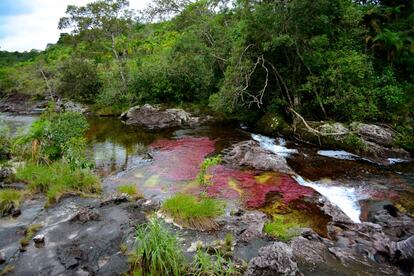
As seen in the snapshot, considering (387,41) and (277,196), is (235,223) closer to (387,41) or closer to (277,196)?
(277,196)

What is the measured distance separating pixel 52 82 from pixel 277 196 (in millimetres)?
36037

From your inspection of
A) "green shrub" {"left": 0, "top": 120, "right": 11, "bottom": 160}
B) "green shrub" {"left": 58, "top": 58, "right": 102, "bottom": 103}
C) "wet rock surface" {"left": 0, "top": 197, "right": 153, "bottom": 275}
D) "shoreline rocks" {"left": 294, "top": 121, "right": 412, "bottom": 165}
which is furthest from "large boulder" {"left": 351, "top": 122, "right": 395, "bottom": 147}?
"green shrub" {"left": 58, "top": 58, "right": 102, "bottom": 103}

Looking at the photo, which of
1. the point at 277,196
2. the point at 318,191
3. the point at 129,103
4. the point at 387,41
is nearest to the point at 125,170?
the point at 277,196

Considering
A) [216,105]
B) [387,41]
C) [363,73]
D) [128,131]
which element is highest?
[387,41]

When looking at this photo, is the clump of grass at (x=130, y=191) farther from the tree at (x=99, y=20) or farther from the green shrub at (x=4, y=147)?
Answer: the tree at (x=99, y=20)

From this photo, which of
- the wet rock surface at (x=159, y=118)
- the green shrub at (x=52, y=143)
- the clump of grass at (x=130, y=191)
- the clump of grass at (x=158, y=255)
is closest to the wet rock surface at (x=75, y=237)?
the clump of grass at (x=130, y=191)

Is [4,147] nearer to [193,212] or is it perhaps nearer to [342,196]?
[193,212]

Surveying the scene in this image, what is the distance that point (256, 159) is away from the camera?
15.7 meters

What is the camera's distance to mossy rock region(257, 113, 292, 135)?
21131mm

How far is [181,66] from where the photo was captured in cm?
3109

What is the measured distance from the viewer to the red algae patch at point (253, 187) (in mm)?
12189

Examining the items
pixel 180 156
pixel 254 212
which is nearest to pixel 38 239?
pixel 254 212

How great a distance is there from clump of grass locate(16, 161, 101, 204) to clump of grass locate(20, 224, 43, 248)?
7.38ft

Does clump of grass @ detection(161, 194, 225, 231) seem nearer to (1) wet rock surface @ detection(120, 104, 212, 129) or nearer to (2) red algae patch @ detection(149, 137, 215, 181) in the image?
(2) red algae patch @ detection(149, 137, 215, 181)
